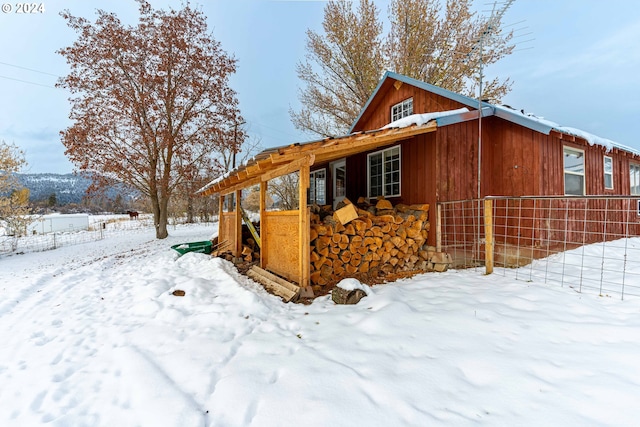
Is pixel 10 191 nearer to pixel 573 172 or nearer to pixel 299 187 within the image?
pixel 299 187

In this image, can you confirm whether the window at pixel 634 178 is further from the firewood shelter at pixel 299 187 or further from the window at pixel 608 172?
the firewood shelter at pixel 299 187

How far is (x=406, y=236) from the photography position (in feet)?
18.0

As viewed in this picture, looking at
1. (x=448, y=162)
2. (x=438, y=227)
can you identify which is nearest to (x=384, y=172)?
(x=448, y=162)

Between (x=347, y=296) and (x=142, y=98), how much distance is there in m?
12.2

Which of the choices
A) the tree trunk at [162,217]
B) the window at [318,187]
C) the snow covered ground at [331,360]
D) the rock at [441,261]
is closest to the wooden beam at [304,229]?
the snow covered ground at [331,360]

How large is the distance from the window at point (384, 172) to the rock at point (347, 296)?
340 centimetres

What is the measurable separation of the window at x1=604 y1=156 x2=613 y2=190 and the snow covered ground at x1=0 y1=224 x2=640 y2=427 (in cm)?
627

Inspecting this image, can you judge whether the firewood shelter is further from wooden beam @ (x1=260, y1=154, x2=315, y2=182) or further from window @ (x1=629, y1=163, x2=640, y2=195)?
window @ (x1=629, y1=163, x2=640, y2=195)

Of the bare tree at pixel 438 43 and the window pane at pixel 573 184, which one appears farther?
the bare tree at pixel 438 43

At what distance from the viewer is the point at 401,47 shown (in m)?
13.2

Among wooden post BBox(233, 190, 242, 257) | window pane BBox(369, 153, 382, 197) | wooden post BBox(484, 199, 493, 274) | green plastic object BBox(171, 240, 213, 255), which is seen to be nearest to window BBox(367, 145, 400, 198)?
window pane BBox(369, 153, 382, 197)

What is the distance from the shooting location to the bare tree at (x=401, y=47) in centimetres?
1278

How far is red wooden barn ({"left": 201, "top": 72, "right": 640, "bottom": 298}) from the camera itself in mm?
4551

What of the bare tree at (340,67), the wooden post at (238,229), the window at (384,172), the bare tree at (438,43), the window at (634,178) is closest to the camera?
the window at (384,172)
